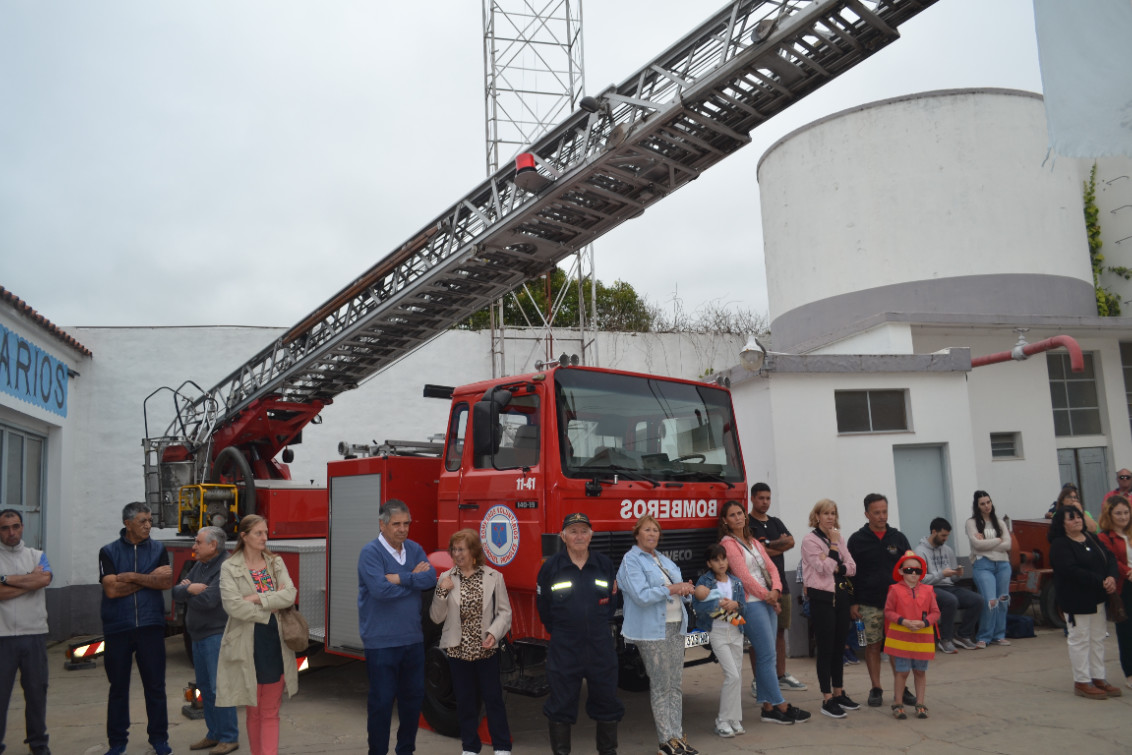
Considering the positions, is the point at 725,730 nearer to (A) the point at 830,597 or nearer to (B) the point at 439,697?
(A) the point at 830,597

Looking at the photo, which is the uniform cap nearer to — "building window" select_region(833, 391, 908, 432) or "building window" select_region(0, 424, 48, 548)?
"building window" select_region(833, 391, 908, 432)

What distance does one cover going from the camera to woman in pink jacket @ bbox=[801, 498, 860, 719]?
7.02 metres

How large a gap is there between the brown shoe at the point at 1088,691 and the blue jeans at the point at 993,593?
2.56 m

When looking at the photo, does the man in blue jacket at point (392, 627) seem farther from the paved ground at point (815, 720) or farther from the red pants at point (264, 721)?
the paved ground at point (815, 720)

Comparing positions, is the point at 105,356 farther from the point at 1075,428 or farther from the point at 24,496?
the point at 1075,428

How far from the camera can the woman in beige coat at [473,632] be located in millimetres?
5805

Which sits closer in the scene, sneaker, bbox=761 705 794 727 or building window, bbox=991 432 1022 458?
sneaker, bbox=761 705 794 727

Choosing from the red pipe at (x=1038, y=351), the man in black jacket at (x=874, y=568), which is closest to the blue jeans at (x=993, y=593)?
the man in black jacket at (x=874, y=568)

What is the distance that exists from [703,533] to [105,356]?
1252 cm

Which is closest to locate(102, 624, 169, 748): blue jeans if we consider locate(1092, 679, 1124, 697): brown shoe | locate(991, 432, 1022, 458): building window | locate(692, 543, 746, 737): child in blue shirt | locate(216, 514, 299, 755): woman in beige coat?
locate(216, 514, 299, 755): woman in beige coat

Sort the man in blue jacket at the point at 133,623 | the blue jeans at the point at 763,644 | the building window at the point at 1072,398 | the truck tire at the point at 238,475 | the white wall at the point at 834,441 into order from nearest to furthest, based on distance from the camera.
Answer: the man in blue jacket at the point at 133,623 → the blue jeans at the point at 763,644 → the truck tire at the point at 238,475 → the white wall at the point at 834,441 → the building window at the point at 1072,398

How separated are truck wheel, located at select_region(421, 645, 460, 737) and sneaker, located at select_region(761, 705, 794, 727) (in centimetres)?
247

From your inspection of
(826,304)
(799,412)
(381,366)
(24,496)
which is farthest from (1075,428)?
(24,496)

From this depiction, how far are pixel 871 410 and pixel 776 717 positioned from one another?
5512mm
